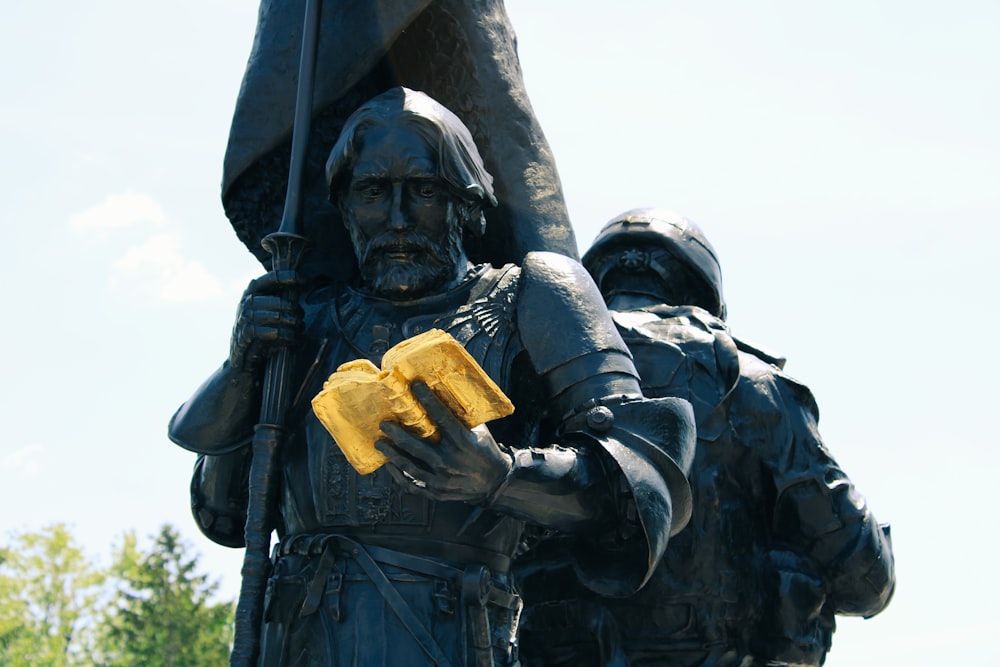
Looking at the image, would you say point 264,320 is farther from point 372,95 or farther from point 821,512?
point 821,512

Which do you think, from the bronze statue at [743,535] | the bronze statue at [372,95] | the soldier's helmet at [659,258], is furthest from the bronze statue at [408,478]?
the soldier's helmet at [659,258]

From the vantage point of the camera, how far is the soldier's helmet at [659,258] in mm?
5473

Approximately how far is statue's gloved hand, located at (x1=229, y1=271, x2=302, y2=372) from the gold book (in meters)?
0.66

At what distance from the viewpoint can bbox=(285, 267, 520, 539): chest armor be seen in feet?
11.6

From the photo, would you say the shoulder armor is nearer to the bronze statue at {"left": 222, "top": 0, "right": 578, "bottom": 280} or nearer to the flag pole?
the bronze statue at {"left": 222, "top": 0, "right": 578, "bottom": 280}

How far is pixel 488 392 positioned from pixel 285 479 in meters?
Answer: 0.93

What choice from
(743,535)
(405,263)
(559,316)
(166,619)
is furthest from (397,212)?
(166,619)

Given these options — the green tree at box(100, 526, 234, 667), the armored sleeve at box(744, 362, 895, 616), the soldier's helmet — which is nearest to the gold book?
the armored sleeve at box(744, 362, 895, 616)

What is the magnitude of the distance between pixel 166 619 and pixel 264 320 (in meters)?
22.2

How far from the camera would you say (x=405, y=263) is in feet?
12.2

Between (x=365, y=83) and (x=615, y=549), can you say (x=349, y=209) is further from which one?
(x=615, y=549)

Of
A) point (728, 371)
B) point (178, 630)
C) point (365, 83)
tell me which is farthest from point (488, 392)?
point (178, 630)

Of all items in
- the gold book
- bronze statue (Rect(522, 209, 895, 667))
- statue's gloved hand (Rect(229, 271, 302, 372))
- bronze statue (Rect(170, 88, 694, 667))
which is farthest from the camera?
bronze statue (Rect(522, 209, 895, 667))

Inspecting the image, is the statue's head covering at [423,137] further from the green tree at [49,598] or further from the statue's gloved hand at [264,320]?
the green tree at [49,598]
